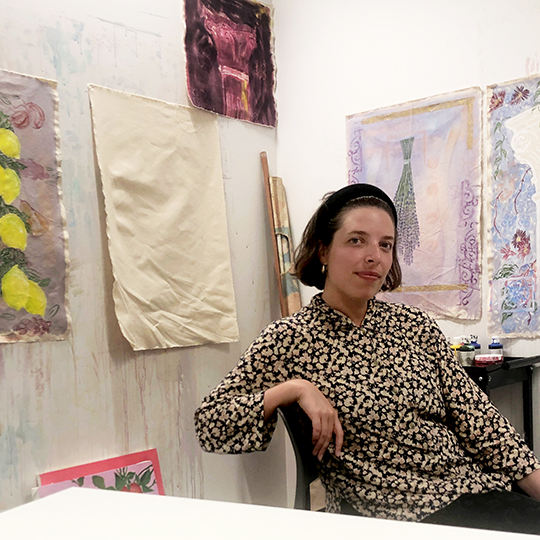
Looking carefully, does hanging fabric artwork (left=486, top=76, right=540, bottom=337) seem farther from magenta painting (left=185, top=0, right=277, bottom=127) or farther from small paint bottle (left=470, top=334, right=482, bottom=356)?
magenta painting (left=185, top=0, right=277, bottom=127)

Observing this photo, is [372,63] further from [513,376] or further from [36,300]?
[36,300]

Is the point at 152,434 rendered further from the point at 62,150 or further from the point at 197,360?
the point at 62,150

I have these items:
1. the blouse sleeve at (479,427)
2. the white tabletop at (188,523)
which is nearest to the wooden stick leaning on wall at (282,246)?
the blouse sleeve at (479,427)

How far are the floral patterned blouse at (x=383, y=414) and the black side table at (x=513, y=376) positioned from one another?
0.61 m

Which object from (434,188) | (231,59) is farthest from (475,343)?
(231,59)

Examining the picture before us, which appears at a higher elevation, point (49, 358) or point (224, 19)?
point (224, 19)

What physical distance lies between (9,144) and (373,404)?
140cm

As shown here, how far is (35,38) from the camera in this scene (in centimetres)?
212

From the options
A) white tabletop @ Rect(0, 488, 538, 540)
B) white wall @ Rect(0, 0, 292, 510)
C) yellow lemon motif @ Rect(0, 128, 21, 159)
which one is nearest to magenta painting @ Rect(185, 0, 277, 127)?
white wall @ Rect(0, 0, 292, 510)

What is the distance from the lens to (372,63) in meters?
2.94

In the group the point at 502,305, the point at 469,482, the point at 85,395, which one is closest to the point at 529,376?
the point at 502,305

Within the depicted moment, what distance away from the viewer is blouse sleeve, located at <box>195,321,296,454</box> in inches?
59.7

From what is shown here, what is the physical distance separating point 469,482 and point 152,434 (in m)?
1.33

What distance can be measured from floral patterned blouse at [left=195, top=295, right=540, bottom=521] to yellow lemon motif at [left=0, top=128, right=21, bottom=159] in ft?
3.46
